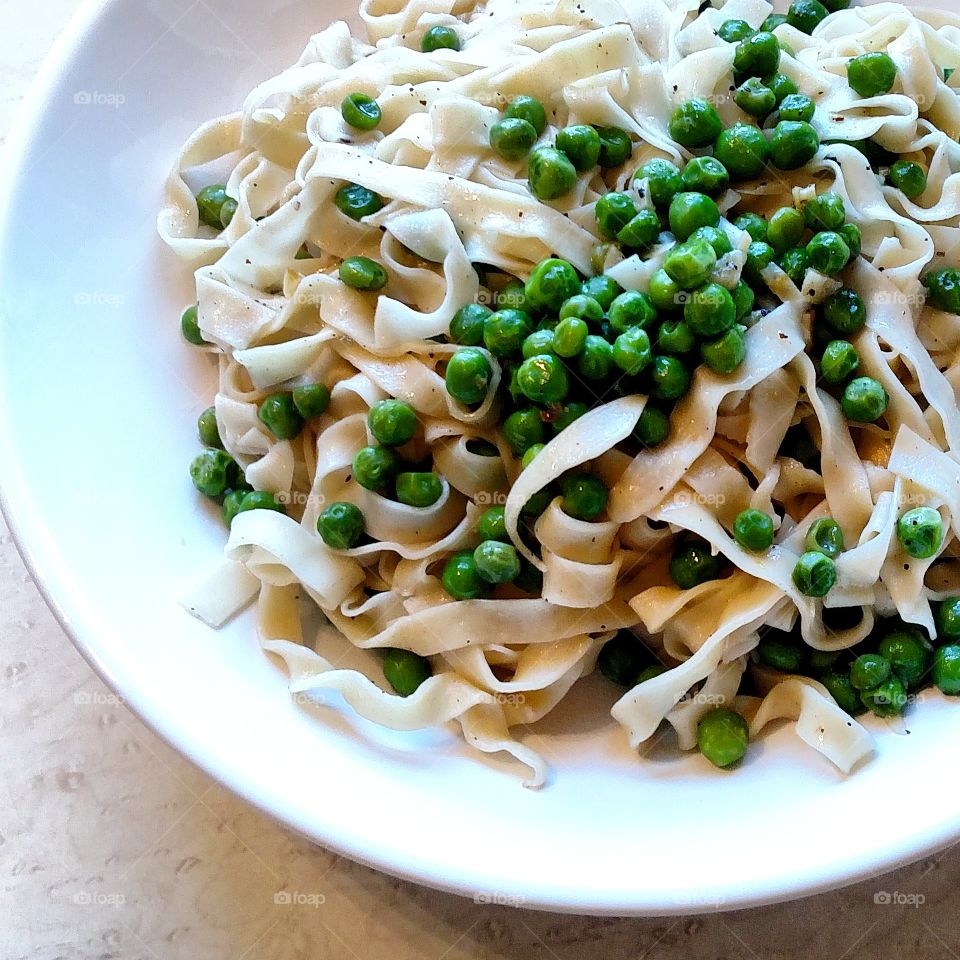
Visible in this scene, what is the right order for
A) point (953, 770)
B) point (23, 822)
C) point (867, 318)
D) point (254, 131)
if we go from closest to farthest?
point (953, 770)
point (867, 318)
point (23, 822)
point (254, 131)

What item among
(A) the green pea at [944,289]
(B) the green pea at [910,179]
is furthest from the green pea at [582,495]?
(B) the green pea at [910,179]

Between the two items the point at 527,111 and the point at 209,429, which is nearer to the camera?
the point at 527,111

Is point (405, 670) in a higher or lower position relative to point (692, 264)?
lower

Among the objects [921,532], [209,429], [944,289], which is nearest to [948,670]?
[921,532]

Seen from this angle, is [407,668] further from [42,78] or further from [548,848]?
[42,78]

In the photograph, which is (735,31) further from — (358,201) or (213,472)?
(213,472)

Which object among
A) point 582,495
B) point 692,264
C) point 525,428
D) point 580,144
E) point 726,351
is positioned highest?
point 580,144

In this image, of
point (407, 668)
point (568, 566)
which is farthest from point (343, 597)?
point (568, 566)
